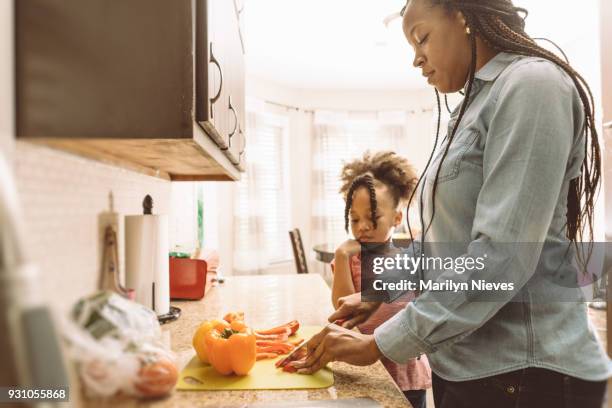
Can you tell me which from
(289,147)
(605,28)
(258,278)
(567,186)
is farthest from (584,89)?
(289,147)

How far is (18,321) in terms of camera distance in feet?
0.92

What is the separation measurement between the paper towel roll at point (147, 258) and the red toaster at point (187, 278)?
344 mm

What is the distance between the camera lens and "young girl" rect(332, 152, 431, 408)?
1.32m

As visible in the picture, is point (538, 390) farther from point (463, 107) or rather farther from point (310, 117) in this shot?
point (310, 117)

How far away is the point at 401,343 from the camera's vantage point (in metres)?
0.70

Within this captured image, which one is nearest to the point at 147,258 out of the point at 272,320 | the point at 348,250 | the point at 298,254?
the point at 272,320

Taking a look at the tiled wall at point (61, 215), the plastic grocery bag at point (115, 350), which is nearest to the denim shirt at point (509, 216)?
the plastic grocery bag at point (115, 350)

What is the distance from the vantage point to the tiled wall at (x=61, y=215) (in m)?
0.45

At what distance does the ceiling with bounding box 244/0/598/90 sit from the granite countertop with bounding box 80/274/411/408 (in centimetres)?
179

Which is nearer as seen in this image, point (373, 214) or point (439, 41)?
point (439, 41)

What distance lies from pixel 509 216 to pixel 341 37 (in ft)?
9.69

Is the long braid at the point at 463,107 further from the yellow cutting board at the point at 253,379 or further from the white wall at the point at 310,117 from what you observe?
the white wall at the point at 310,117

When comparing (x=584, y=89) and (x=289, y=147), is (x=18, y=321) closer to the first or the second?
(x=584, y=89)

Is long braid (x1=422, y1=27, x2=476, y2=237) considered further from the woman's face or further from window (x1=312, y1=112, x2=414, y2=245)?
window (x1=312, y1=112, x2=414, y2=245)
